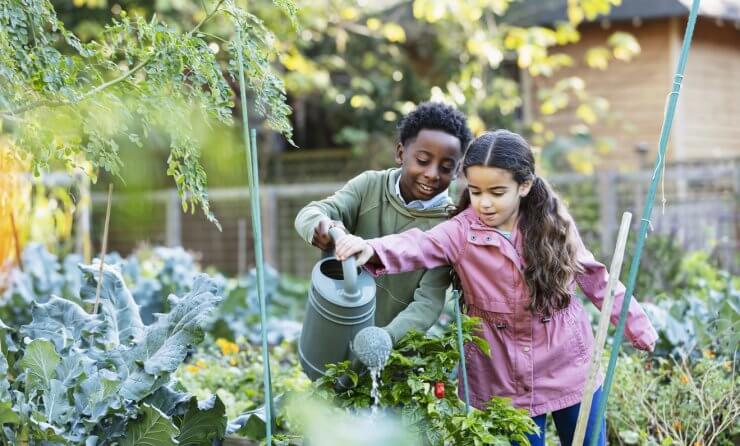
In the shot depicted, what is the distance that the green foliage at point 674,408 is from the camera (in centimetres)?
316

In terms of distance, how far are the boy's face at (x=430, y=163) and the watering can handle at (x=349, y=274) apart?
19.7 inches

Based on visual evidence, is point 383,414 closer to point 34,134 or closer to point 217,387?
point 34,134

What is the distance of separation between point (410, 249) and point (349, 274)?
243 mm

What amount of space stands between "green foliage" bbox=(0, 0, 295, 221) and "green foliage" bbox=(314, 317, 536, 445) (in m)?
0.64

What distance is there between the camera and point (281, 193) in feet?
33.6

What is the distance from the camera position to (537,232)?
99.0 inches

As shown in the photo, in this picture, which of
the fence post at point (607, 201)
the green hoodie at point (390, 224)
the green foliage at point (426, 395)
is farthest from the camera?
the fence post at point (607, 201)

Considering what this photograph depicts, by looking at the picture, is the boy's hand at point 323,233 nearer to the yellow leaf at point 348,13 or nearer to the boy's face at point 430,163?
the boy's face at point 430,163

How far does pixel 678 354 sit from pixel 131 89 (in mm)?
2508

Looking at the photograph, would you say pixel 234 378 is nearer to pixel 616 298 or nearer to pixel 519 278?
pixel 519 278

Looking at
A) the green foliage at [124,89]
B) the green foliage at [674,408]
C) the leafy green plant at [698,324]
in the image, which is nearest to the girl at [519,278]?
the green foliage at [124,89]

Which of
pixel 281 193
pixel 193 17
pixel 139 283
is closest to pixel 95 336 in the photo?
pixel 139 283

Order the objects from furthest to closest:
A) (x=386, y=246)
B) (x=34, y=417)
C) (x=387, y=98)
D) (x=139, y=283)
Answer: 1. (x=387, y=98)
2. (x=139, y=283)
3. (x=34, y=417)
4. (x=386, y=246)

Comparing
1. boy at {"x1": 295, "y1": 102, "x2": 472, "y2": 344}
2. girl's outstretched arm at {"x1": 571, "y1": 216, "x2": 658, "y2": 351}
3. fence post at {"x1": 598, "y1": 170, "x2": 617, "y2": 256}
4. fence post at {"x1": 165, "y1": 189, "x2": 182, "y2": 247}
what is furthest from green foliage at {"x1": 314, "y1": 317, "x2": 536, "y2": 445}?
fence post at {"x1": 165, "y1": 189, "x2": 182, "y2": 247}
